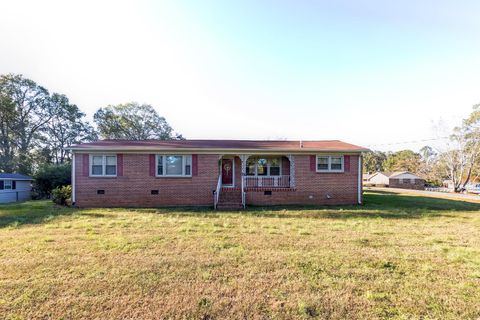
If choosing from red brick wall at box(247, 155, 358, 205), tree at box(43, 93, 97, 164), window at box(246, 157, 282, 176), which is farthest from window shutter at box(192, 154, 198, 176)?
tree at box(43, 93, 97, 164)

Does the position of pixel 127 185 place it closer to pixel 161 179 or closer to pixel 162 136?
pixel 161 179

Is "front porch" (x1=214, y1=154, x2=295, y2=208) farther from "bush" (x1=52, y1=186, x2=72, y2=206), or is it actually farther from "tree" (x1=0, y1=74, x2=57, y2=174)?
"tree" (x1=0, y1=74, x2=57, y2=174)

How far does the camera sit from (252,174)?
14.3 metres

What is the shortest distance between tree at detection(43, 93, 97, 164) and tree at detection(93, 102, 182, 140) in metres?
1.82

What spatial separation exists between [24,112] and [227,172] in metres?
30.3

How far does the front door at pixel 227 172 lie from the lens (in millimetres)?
A: 13938

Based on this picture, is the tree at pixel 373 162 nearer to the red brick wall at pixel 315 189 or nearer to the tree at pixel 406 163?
the tree at pixel 406 163

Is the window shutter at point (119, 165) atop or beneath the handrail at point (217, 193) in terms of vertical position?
atop

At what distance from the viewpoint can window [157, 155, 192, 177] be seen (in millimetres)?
12750

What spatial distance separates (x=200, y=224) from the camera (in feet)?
26.2

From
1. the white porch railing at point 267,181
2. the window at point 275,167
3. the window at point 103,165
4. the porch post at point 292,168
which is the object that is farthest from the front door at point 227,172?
the window at point 103,165

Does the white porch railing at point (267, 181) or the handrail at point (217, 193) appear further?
the white porch railing at point (267, 181)

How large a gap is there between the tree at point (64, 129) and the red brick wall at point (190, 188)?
24.5 meters

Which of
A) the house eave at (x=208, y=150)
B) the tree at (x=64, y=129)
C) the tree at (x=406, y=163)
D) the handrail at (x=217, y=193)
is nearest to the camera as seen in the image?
the handrail at (x=217, y=193)
